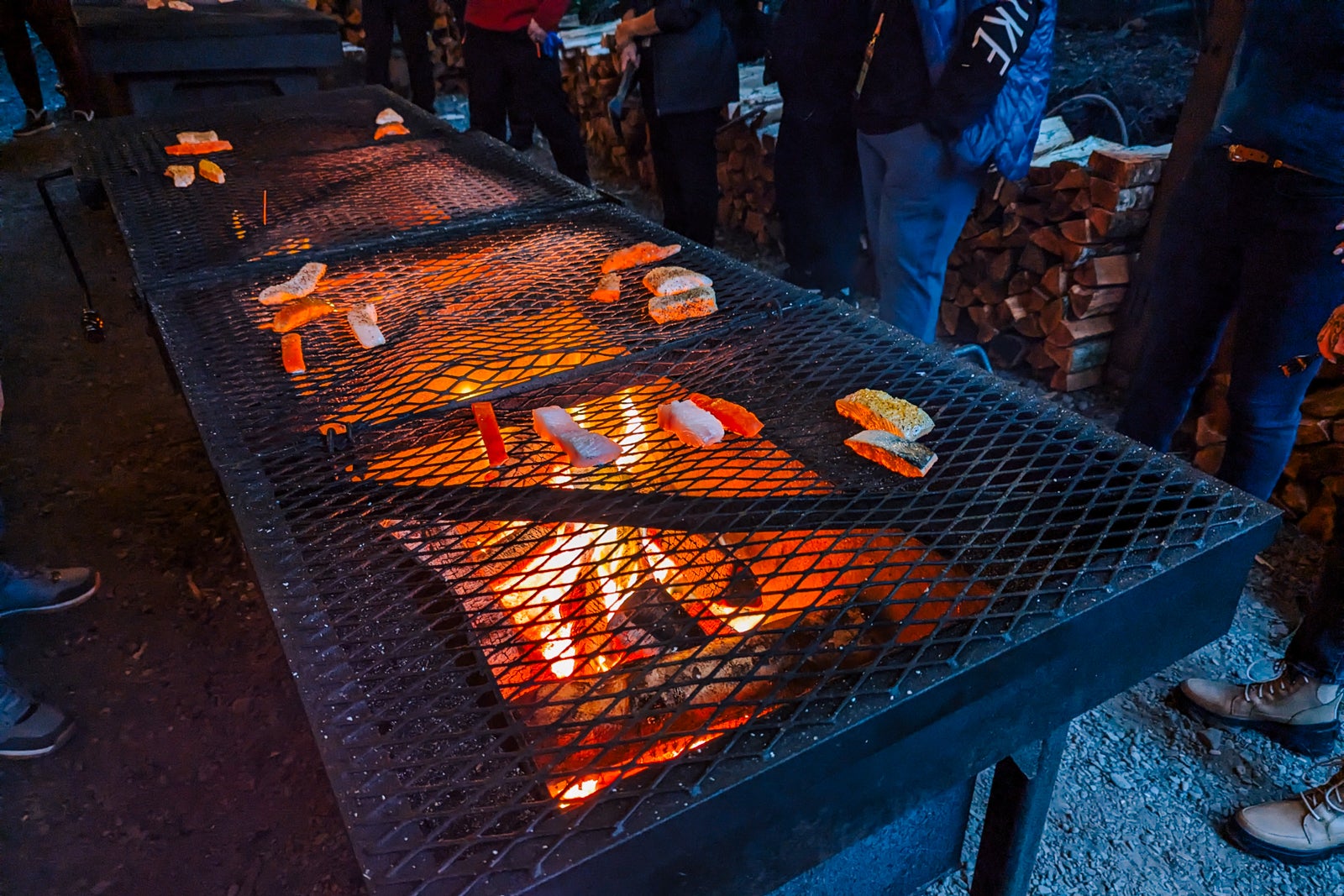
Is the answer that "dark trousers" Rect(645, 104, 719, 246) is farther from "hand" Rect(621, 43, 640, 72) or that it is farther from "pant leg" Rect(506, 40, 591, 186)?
"pant leg" Rect(506, 40, 591, 186)

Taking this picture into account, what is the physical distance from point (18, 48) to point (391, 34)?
10.9ft

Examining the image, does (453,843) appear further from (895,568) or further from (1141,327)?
(1141,327)

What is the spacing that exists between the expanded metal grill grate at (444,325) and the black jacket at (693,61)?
6.80ft

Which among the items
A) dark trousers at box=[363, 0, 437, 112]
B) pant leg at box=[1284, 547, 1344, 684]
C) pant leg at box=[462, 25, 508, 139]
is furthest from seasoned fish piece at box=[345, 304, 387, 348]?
dark trousers at box=[363, 0, 437, 112]

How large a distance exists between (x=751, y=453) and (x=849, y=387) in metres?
0.29

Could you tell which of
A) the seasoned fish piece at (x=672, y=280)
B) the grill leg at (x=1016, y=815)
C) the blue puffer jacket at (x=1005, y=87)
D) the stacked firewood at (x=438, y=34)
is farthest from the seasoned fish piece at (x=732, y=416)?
the stacked firewood at (x=438, y=34)

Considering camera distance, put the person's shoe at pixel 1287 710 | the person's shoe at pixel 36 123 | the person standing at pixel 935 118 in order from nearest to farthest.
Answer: the person's shoe at pixel 1287 710, the person standing at pixel 935 118, the person's shoe at pixel 36 123

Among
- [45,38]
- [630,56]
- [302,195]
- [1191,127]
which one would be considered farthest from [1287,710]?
[45,38]

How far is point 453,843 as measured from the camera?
0.87 metres

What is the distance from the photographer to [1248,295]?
2102 millimetres

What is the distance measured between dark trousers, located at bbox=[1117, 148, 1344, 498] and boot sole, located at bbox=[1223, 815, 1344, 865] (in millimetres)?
899

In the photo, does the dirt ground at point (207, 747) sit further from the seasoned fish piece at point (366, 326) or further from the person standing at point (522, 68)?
the person standing at point (522, 68)

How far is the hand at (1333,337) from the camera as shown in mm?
1789

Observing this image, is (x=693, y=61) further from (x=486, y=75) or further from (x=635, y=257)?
(x=635, y=257)
